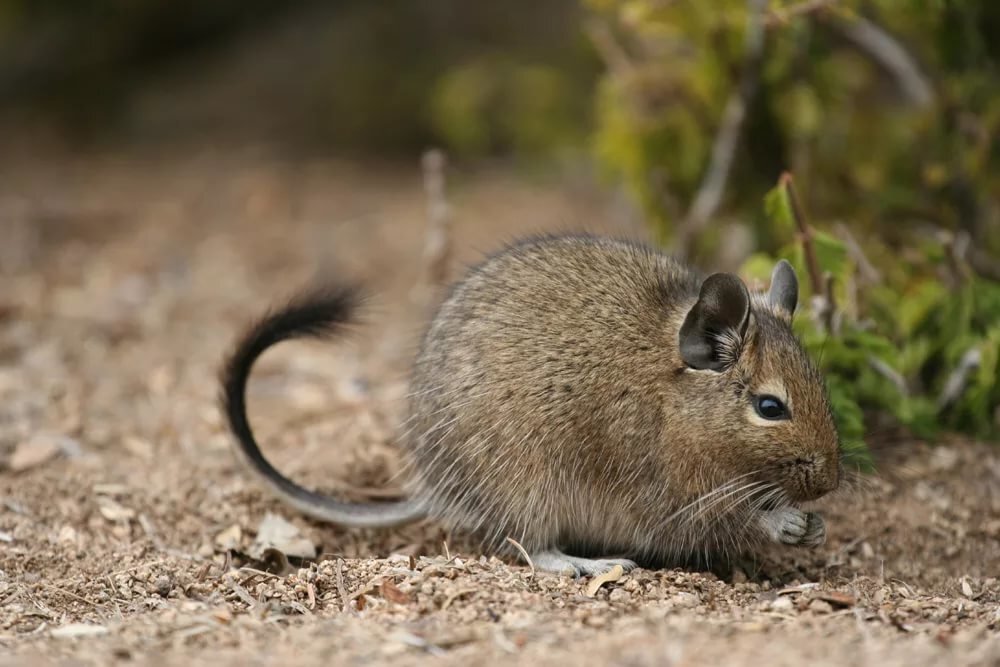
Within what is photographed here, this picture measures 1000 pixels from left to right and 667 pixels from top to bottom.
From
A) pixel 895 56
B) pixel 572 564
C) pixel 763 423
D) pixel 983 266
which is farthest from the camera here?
pixel 895 56

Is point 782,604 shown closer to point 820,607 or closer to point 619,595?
point 820,607

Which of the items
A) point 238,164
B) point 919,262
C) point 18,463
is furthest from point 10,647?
point 238,164

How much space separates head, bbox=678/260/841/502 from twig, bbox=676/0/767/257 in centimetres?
253

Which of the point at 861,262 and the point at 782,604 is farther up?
the point at 861,262

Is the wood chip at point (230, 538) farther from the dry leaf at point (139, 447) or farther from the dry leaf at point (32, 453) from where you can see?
the dry leaf at point (32, 453)

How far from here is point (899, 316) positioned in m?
5.69

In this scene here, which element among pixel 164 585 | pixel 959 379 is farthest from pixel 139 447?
pixel 959 379

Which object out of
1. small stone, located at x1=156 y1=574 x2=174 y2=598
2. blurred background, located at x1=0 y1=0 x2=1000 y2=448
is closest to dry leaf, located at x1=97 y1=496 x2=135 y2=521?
small stone, located at x1=156 y1=574 x2=174 y2=598

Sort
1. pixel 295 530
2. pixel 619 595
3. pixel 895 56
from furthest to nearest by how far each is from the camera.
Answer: pixel 895 56
pixel 295 530
pixel 619 595

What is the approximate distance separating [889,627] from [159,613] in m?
2.35

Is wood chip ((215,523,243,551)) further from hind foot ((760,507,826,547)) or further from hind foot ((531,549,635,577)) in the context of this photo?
hind foot ((760,507,826,547))

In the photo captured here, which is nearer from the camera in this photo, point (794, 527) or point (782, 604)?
point (782, 604)

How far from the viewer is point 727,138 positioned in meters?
6.92

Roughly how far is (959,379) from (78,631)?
3.94 meters
